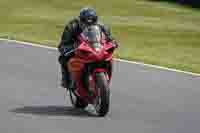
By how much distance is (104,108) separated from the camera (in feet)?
42.4

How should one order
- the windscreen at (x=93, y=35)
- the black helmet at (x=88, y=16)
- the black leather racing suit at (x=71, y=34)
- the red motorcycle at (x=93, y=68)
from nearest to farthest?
the red motorcycle at (x=93, y=68)
the windscreen at (x=93, y=35)
the black helmet at (x=88, y=16)
the black leather racing suit at (x=71, y=34)

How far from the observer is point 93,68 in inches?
517

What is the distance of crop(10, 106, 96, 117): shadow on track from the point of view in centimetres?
1354

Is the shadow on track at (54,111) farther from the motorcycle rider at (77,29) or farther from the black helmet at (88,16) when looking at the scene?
the black helmet at (88,16)

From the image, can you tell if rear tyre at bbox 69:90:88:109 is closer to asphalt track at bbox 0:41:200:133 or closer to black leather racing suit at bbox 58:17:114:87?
asphalt track at bbox 0:41:200:133

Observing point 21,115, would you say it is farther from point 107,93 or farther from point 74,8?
point 74,8

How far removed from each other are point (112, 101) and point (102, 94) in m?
2.02

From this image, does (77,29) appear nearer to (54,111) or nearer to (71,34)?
(71,34)

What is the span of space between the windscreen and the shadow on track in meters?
1.06

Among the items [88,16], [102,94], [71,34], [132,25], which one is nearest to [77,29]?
[71,34]

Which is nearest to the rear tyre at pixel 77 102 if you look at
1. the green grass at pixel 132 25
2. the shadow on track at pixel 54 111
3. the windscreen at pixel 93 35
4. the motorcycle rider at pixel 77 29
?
the shadow on track at pixel 54 111

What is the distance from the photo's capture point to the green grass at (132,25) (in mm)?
22234

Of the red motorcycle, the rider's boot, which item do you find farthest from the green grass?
the red motorcycle

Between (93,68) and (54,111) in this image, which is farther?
(54,111)
